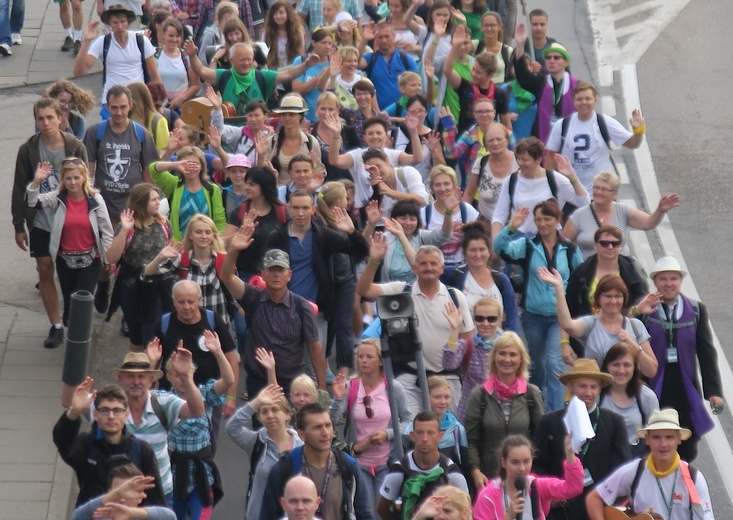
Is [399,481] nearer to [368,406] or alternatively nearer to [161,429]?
[368,406]

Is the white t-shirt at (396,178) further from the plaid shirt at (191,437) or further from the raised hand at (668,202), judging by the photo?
the plaid shirt at (191,437)

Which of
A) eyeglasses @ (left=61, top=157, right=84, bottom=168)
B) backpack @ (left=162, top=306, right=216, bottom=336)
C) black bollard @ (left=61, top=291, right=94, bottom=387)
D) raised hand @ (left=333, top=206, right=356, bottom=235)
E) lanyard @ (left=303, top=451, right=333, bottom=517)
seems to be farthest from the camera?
eyeglasses @ (left=61, top=157, right=84, bottom=168)

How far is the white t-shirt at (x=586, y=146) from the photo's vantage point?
570 inches

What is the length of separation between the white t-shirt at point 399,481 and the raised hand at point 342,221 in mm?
2926

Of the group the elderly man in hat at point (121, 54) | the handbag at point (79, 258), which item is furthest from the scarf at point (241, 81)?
the handbag at point (79, 258)

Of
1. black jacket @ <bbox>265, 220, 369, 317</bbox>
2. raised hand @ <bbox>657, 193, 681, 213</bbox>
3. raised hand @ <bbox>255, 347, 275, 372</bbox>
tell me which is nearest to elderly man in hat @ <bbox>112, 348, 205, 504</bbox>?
raised hand @ <bbox>255, 347, 275, 372</bbox>

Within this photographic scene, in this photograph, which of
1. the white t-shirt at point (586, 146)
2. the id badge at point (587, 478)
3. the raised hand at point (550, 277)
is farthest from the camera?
the white t-shirt at point (586, 146)

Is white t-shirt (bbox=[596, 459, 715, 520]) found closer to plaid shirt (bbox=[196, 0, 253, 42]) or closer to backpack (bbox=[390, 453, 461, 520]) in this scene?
backpack (bbox=[390, 453, 461, 520])

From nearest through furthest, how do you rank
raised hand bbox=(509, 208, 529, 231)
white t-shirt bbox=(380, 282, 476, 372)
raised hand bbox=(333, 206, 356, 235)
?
1. white t-shirt bbox=(380, 282, 476, 372)
2. raised hand bbox=(333, 206, 356, 235)
3. raised hand bbox=(509, 208, 529, 231)

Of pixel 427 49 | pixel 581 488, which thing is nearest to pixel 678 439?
pixel 581 488

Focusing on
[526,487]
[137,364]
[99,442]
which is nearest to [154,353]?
[137,364]

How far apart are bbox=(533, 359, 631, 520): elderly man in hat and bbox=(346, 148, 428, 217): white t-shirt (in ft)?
12.0

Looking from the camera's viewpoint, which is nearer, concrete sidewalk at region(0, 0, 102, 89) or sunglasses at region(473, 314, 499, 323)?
sunglasses at region(473, 314, 499, 323)

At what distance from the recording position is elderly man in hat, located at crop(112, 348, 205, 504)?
32.3 ft
